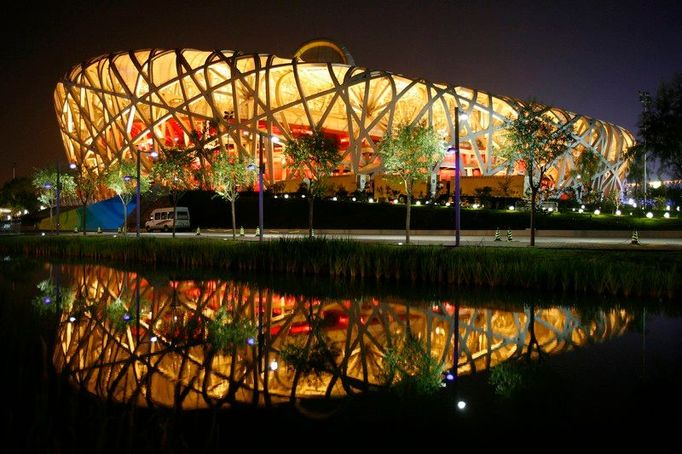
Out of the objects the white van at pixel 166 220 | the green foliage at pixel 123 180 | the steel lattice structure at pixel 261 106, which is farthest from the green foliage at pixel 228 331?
the steel lattice structure at pixel 261 106

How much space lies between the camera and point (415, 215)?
41344 mm

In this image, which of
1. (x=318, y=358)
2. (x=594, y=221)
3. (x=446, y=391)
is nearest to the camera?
(x=446, y=391)

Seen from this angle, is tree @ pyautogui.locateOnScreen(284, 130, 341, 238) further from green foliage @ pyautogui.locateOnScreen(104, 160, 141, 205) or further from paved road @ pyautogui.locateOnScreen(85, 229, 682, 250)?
green foliage @ pyautogui.locateOnScreen(104, 160, 141, 205)

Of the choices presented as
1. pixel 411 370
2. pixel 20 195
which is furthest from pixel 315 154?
pixel 20 195

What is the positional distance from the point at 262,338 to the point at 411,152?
18371 millimetres

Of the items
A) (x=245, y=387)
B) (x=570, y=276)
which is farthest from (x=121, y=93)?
(x=245, y=387)

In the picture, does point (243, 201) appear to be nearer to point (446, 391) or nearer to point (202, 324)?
point (202, 324)

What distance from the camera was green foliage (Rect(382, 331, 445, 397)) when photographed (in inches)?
289

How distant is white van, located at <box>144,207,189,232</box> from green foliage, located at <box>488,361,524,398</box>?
135 feet

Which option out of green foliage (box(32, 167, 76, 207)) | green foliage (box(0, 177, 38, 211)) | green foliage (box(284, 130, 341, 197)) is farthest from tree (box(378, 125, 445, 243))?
green foliage (box(0, 177, 38, 211))

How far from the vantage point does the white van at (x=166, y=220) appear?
47156 mm

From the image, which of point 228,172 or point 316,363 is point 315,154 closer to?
point 228,172

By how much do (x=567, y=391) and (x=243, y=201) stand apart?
1709 inches

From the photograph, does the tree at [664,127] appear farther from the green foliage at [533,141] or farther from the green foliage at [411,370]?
the green foliage at [411,370]
